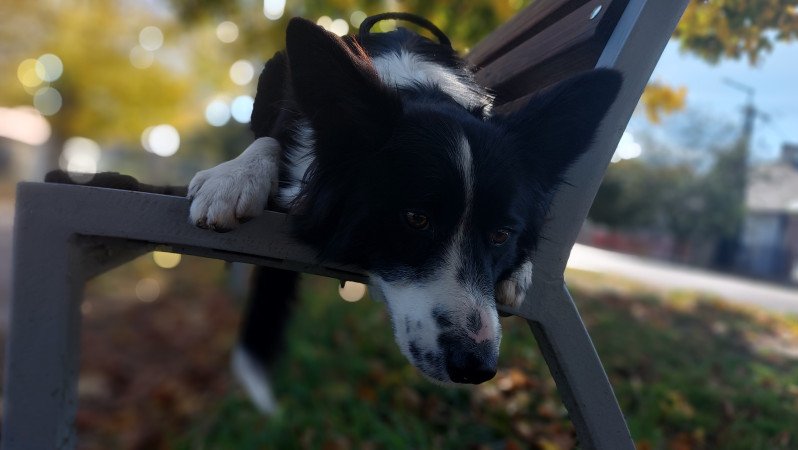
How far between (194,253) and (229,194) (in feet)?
0.55

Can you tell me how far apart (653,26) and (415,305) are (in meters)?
0.82

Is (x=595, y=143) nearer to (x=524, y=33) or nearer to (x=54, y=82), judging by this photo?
(x=524, y=33)

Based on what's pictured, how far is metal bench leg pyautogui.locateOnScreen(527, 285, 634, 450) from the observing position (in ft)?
4.60

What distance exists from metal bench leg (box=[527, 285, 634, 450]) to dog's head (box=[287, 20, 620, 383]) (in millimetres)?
141

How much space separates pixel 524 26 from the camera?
2014 mm

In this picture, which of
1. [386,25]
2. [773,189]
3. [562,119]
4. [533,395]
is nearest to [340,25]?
[386,25]

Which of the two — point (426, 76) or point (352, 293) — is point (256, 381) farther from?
point (352, 293)

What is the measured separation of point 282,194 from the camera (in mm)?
1680

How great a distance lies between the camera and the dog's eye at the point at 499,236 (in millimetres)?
1504

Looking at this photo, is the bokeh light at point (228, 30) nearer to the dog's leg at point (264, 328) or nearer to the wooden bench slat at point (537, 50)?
the dog's leg at point (264, 328)

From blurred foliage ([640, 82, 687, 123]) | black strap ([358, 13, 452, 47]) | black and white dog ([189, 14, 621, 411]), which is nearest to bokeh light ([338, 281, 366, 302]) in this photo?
blurred foliage ([640, 82, 687, 123])

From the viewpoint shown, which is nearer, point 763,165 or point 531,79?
point 531,79

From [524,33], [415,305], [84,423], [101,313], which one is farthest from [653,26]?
[101,313]

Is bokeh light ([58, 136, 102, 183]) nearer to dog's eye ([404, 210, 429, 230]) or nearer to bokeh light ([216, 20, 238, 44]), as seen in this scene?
bokeh light ([216, 20, 238, 44])
